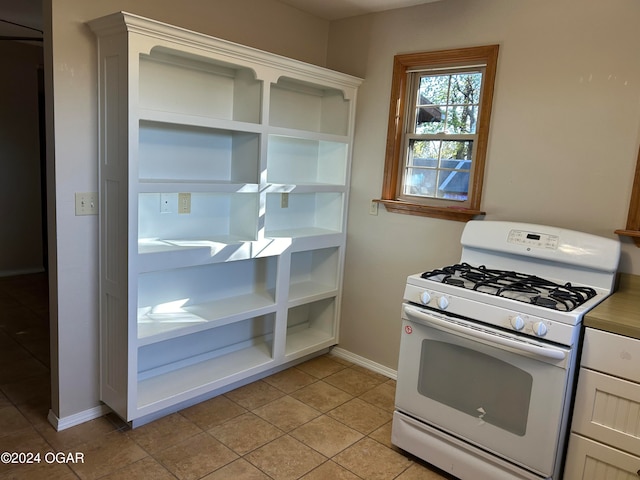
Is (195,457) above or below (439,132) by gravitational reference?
below

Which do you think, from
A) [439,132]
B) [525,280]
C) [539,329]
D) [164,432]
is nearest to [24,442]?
[164,432]

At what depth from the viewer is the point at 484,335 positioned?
2006 millimetres

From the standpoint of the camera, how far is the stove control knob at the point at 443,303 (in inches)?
84.9

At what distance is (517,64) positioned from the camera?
2.63m

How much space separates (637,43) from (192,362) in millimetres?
2884

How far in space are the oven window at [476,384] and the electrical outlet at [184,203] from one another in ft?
4.98

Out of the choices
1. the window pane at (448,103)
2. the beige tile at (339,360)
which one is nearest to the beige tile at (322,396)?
the beige tile at (339,360)

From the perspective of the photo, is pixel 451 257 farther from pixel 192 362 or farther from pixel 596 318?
pixel 192 362

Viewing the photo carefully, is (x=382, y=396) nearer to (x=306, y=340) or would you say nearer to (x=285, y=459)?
(x=306, y=340)

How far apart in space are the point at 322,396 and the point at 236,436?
659mm

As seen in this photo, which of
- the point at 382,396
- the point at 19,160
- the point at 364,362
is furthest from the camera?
the point at 19,160

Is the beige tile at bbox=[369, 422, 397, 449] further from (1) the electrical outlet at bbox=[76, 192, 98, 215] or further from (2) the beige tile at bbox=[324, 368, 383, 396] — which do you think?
(1) the electrical outlet at bbox=[76, 192, 98, 215]

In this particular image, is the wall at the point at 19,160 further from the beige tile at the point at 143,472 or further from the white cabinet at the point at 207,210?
the beige tile at the point at 143,472

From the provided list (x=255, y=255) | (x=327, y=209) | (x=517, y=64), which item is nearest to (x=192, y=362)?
(x=255, y=255)
